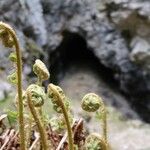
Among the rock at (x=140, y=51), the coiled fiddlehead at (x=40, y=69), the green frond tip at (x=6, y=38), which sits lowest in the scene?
the green frond tip at (x=6, y=38)

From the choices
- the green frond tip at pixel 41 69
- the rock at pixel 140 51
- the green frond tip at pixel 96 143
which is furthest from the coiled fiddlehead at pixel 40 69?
the rock at pixel 140 51

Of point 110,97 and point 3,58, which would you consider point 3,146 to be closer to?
point 3,58

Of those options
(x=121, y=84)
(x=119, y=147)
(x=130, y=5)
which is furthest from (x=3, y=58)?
(x=121, y=84)

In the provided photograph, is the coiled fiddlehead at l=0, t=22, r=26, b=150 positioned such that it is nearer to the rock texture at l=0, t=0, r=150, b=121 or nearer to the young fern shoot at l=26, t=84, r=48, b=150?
the young fern shoot at l=26, t=84, r=48, b=150

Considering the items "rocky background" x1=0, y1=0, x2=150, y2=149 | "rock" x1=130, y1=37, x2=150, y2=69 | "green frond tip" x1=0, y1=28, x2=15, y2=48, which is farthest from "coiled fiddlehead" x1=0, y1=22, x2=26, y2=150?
"rock" x1=130, y1=37, x2=150, y2=69

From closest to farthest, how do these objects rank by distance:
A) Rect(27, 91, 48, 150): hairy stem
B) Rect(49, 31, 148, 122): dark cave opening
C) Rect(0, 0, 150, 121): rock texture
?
Rect(27, 91, 48, 150): hairy stem
Rect(0, 0, 150, 121): rock texture
Rect(49, 31, 148, 122): dark cave opening

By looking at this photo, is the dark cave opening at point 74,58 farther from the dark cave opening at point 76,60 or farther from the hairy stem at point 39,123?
the hairy stem at point 39,123

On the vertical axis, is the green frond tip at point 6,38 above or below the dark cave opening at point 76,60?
below
